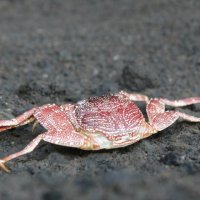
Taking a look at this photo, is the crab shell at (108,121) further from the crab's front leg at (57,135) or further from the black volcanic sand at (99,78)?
the black volcanic sand at (99,78)

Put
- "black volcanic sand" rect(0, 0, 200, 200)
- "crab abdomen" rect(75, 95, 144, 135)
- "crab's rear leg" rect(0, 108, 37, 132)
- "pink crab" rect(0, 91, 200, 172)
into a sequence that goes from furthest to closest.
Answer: "crab's rear leg" rect(0, 108, 37, 132) → "crab abdomen" rect(75, 95, 144, 135) → "pink crab" rect(0, 91, 200, 172) → "black volcanic sand" rect(0, 0, 200, 200)

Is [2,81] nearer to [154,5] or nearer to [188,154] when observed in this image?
[188,154]

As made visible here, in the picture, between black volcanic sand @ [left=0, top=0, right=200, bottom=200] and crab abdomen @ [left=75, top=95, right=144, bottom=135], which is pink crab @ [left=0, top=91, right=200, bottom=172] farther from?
black volcanic sand @ [left=0, top=0, right=200, bottom=200]

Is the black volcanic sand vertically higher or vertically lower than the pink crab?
lower

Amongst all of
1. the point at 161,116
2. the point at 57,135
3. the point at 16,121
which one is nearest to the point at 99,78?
the point at 161,116

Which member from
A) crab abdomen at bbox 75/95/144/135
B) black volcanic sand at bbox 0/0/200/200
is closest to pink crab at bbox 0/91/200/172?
crab abdomen at bbox 75/95/144/135

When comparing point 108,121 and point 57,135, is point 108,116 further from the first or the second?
point 57,135
